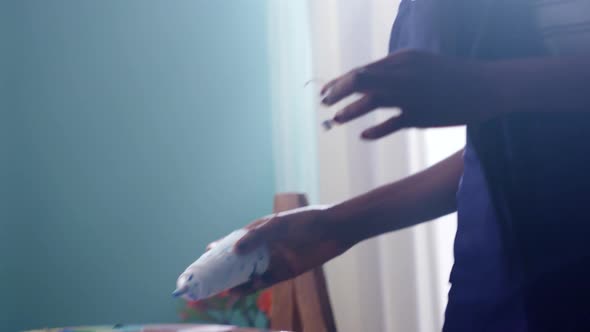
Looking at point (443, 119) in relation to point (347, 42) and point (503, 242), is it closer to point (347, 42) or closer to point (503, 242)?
point (503, 242)

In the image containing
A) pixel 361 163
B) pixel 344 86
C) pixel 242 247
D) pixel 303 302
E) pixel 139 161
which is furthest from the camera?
pixel 139 161

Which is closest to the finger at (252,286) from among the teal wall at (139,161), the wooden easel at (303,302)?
the wooden easel at (303,302)

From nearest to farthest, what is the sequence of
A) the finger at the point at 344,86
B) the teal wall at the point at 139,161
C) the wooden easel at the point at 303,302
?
the finger at the point at 344,86 < the wooden easel at the point at 303,302 < the teal wall at the point at 139,161

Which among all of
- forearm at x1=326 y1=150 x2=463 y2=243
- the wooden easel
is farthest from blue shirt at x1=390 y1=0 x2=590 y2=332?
the wooden easel

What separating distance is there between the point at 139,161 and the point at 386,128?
3.54ft

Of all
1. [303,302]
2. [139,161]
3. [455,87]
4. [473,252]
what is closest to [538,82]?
[455,87]

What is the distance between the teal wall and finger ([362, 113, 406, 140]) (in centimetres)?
Result: 100

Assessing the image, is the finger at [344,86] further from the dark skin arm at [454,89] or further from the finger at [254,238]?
the finger at [254,238]

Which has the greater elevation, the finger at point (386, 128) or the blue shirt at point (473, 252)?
the finger at point (386, 128)

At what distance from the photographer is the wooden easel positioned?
0.76 m

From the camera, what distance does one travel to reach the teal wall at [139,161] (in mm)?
1287

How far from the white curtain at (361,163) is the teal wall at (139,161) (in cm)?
19

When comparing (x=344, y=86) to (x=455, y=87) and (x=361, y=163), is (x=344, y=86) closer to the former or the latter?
(x=455, y=87)

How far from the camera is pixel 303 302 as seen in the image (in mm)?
774
